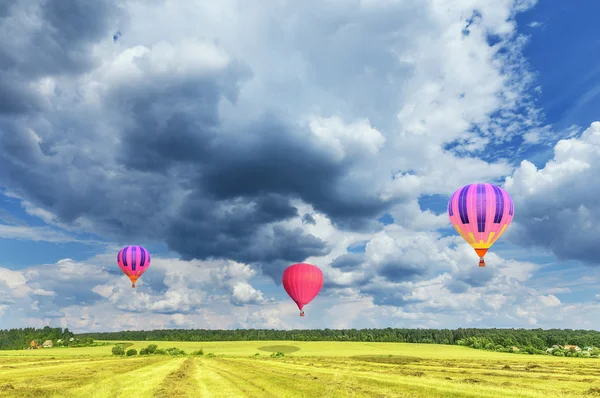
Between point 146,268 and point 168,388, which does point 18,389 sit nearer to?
point 168,388

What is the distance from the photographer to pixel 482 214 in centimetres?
5872

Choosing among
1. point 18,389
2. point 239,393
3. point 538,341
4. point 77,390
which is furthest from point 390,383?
point 538,341

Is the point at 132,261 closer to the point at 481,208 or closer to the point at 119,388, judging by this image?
the point at 119,388

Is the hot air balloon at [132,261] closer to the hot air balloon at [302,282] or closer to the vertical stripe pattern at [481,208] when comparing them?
the hot air balloon at [302,282]

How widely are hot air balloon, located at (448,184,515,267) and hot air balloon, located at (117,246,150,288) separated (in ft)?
238

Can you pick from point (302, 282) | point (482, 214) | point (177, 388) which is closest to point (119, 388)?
point (177, 388)

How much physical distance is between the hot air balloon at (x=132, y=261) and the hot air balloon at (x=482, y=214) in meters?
72.4

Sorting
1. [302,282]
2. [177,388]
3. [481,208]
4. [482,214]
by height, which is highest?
[481,208]

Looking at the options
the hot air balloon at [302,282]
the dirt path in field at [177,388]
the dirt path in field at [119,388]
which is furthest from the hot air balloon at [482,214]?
the dirt path in field at [119,388]

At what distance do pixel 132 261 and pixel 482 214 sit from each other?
7673 cm

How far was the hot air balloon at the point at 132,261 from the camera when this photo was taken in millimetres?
100562

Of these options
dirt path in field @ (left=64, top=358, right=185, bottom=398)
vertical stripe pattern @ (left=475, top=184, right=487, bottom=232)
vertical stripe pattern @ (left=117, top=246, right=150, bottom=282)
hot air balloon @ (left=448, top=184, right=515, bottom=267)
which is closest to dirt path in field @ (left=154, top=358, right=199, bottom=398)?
dirt path in field @ (left=64, top=358, right=185, bottom=398)

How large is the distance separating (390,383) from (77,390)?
25.3m

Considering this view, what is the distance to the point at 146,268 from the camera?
10419cm
